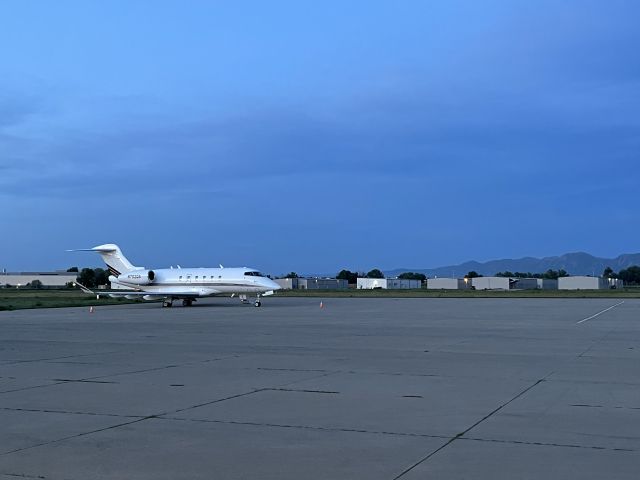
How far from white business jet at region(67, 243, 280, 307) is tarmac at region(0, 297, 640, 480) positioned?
27.3m

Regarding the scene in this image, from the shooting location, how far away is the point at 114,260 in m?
56.4

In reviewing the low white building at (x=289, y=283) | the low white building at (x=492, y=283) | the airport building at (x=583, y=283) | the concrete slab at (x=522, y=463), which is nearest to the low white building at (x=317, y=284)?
the low white building at (x=289, y=283)

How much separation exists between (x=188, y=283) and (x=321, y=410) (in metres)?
41.6

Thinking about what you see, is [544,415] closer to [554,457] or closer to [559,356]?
[554,457]

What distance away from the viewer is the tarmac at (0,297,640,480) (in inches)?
285

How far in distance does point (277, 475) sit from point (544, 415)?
4.55m

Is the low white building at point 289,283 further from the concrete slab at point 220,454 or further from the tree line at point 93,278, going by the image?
the concrete slab at point 220,454

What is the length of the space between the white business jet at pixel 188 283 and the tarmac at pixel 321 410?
89.7ft

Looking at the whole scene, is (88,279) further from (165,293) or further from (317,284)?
(165,293)

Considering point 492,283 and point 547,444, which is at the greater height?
point 492,283

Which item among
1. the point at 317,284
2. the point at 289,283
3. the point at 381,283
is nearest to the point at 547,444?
the point at 289,283

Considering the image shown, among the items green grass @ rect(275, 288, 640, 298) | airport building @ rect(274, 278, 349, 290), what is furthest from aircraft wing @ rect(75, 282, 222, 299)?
airport building @ rect(274, 278, 349, 290)

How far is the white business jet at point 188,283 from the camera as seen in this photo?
159 feet

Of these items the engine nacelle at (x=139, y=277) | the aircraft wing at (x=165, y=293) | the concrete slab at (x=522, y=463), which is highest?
the engine nacelle at (x=139, y=277)
